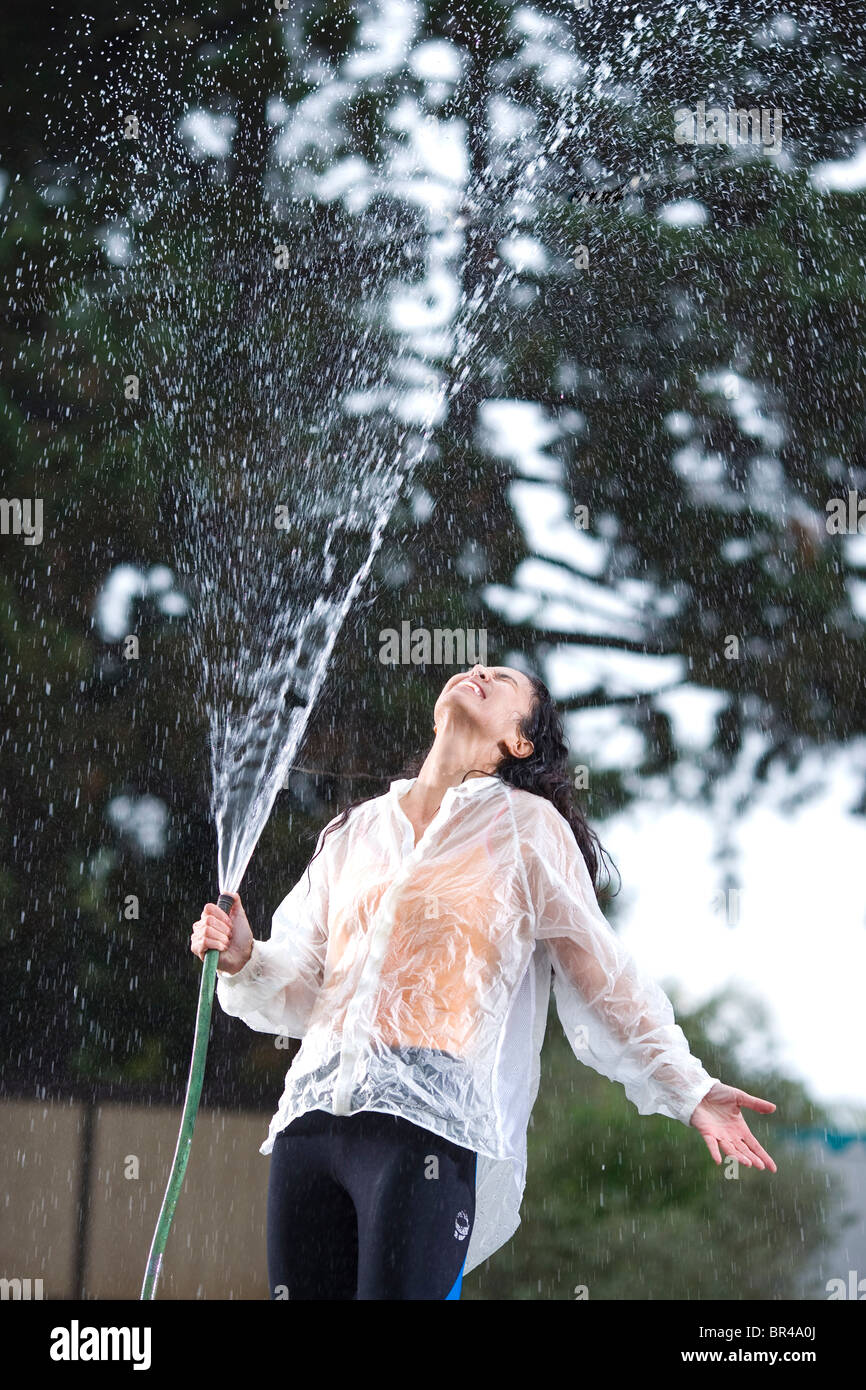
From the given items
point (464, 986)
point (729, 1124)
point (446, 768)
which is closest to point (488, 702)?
point (446, 768)

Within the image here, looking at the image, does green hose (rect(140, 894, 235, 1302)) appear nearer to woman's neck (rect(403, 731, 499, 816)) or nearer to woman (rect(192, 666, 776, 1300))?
woman (rect(192, 666, 776, 1300))

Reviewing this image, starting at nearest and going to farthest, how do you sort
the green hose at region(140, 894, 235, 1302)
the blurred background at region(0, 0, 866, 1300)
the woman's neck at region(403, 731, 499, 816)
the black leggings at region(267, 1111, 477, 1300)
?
the black leggings at region(267, 1111, 477, 1300)
the green hose at region(140, 894, 235, 1302)
the woman's neck at region(403, 731, 499, 816)
the blurred background at region(0, 0, 866, 1300)

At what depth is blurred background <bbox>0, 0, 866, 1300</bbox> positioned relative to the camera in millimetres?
3637

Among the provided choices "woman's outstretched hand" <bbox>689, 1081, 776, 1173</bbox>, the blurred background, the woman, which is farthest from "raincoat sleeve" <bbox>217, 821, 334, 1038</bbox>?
the blurred background

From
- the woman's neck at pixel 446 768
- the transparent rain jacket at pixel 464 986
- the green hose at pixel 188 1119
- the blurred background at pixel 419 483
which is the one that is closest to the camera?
the transparent rain jacket at pixel 464 986

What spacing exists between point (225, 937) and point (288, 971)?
0.12 m

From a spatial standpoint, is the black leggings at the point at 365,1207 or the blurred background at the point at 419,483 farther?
the blurred background at the point at 419,483

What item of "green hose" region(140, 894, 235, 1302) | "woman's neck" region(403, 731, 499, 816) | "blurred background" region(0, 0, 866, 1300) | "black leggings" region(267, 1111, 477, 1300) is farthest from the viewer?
"blurred background" region(0, 0, 866, 1300)

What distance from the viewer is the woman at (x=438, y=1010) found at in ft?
5.63

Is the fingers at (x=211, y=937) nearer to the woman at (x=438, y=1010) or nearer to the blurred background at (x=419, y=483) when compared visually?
the woman at (x=438, y=1010)

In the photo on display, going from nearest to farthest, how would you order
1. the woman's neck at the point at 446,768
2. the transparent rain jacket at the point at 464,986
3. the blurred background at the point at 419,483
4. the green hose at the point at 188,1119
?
1. the transparent rain jacket at the point at 464,986
2. the green hose at the point at 188,1119
3. the woman's neck at the point at 446,768
4. the blurred background at the point at 419,483

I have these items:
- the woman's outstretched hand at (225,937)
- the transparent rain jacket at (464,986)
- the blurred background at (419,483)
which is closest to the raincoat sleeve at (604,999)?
the transparent rain jacket at (464,986)

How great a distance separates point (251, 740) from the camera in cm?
331

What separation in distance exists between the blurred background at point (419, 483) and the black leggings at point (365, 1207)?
71.7 inches
